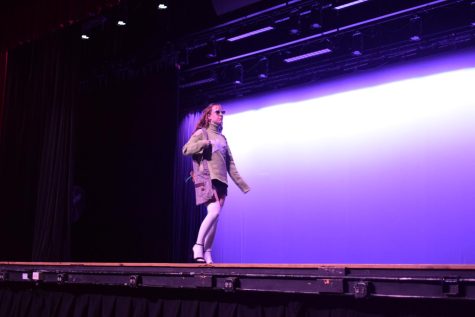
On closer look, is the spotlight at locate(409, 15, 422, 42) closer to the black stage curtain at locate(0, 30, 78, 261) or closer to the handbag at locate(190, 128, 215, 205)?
the handbag at locate(190, 128, 215, 205)

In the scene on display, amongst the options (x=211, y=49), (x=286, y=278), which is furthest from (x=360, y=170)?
(x=286, y=278)

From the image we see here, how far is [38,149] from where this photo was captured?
22.0ft

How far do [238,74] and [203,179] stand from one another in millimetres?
4938

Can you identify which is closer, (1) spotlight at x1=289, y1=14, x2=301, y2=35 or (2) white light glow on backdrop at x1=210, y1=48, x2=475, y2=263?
(2) white light glow on backdrop at x1=210, y1=48, x2=475, y2=263

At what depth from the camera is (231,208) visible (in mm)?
10102

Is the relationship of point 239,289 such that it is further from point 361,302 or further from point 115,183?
point 115,183

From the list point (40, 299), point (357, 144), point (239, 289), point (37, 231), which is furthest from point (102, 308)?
point (357, 144)

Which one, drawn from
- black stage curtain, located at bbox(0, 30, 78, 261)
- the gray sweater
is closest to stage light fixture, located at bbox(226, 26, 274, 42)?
black stage curtain, located at bbox(0, 30, 78, 261)

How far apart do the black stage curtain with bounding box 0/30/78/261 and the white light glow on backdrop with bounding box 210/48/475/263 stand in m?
4.14

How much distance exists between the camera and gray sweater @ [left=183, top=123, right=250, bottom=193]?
4977 mm

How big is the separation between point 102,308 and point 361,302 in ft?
6.87

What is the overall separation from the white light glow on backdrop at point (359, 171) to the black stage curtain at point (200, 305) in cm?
495

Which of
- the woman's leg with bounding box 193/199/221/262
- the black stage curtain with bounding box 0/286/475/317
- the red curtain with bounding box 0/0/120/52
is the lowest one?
the black stage curtain with bounding box 0/286/475/317

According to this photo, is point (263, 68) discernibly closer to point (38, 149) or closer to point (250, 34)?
point (250, 34)
